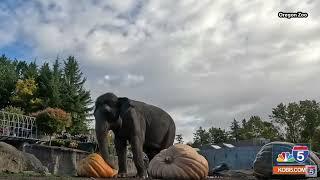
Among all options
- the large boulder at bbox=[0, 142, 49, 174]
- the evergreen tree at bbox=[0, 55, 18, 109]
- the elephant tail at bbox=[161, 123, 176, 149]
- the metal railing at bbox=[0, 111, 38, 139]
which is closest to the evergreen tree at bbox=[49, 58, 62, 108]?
the evergreen tree at bbox=[0, 55, 18, 109]

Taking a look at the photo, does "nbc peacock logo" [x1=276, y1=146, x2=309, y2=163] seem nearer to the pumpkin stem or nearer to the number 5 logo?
the number 5 logo

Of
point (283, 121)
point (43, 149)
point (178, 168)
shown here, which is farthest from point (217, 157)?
point (178, 168)

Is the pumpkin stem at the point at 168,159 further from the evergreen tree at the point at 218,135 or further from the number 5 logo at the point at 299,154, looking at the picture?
the evergreen tree at the point at 218,135

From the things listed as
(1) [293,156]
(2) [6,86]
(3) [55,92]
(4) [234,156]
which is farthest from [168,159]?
(2) [6,86]

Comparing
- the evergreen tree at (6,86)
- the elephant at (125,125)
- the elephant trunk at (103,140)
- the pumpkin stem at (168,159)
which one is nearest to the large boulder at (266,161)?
the elephant at (125,125)

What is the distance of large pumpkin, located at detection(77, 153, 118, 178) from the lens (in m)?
13.4

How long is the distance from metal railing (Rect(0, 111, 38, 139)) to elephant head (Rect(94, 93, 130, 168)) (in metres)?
35.5

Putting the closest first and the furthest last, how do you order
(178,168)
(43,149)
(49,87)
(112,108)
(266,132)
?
(178,168)
(112,108)
(43,149)
(49,87)
(266,132)

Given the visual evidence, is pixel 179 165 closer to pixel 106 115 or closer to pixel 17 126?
pixel 106 115

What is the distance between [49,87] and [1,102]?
1019cm

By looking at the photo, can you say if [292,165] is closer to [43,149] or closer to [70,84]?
[43,149]

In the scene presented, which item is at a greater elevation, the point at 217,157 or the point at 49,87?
the point at 49,87

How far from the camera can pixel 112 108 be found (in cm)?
1362

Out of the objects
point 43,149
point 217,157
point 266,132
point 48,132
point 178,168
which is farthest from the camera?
point 266,132
